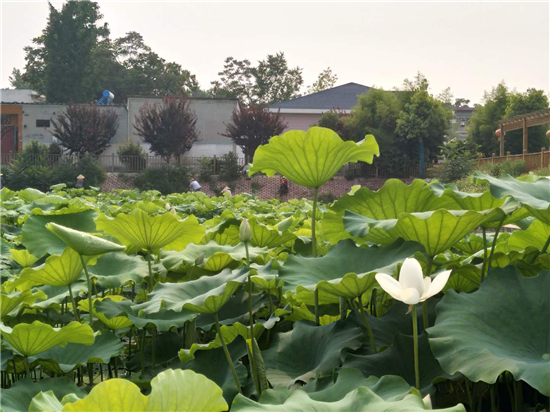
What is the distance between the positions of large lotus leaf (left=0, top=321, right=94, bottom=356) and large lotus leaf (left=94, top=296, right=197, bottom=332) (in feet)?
0.29

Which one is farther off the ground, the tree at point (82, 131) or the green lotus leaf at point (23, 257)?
the tree at point (82, 131)

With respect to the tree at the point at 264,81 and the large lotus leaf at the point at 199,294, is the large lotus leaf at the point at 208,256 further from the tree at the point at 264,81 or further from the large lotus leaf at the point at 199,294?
the tree at the point at 264,81

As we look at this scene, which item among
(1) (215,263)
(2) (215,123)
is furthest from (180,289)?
(2) (215,123)

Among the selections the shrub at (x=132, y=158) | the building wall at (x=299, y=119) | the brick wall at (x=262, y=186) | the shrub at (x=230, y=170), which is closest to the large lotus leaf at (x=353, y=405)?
the brick wall at (x=262, y=186)

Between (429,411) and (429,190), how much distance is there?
2.08 feet

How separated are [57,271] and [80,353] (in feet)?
0.63

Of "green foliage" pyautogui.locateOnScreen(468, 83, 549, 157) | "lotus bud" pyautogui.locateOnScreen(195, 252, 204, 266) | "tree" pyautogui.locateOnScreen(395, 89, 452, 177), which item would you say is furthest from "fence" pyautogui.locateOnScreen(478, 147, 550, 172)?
"lotus bud" pyautogui.locateOnScreen(195, 252, 204, 266)

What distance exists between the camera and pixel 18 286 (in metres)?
1.26

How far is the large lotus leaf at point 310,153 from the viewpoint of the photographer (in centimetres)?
118

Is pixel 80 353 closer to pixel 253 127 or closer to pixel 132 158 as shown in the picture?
pixel 132 158

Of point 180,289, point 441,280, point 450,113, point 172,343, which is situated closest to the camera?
point 441,280

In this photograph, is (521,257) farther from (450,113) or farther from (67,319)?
(450,113)

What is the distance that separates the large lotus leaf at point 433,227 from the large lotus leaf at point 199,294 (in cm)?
23

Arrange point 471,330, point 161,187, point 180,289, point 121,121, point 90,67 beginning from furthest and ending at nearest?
point 90,67 < point 121,121 < point 161,187 < point 180,289 < point 471,330
